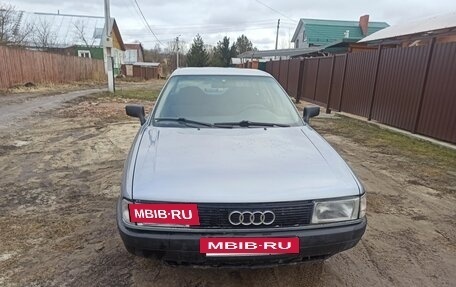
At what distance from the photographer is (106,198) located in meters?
4.14

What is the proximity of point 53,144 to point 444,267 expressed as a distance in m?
6.66

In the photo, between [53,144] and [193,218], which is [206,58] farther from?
[193,218]

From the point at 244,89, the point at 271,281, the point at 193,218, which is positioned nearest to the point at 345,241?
the point at 271,281

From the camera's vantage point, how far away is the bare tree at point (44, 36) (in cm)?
3581

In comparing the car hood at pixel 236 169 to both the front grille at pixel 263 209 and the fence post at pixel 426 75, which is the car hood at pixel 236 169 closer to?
the front grille at pixel 263 209

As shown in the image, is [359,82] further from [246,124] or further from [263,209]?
[263,209]

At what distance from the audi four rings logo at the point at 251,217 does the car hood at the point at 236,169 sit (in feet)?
0.27

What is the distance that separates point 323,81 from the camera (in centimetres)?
1420

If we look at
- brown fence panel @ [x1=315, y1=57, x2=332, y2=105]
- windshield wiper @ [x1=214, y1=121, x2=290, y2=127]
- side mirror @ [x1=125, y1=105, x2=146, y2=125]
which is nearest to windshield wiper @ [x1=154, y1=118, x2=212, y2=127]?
windshield wiper @ [x1=214, y1=121, x2=290, y2=127]

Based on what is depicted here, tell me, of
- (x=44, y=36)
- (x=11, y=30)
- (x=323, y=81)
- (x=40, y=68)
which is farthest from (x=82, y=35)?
(x=323, y=81)

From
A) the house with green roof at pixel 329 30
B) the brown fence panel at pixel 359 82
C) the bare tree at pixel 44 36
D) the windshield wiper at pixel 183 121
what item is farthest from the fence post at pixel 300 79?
the bare tree at pixel 44 36

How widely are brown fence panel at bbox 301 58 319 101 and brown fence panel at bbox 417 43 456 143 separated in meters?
7.57

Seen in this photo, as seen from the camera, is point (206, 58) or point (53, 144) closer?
point (53, 144)

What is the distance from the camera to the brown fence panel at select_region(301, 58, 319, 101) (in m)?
15.3
